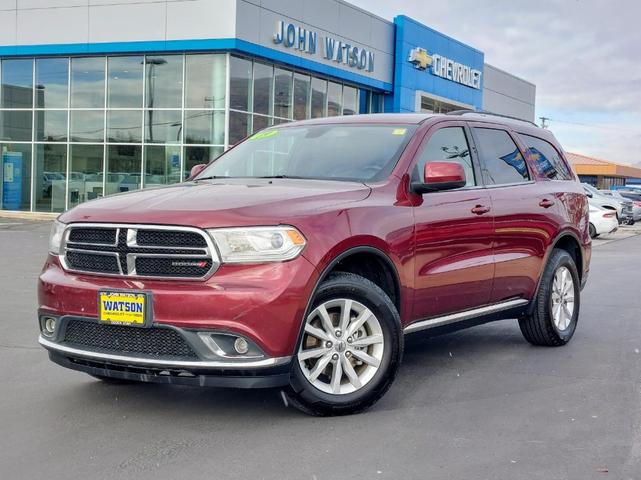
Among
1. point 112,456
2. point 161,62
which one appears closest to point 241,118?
point 161,62

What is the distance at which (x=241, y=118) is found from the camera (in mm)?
25562

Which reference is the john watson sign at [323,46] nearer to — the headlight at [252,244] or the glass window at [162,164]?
the glass window at [162,164]

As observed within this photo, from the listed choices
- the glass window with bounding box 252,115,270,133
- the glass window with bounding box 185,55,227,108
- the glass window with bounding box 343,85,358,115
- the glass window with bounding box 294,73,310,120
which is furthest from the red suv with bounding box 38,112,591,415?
the glass window with bounding box 343,85,358,115

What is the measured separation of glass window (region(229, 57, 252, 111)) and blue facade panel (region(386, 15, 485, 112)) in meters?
8.93

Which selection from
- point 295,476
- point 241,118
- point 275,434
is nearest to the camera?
point 295,476

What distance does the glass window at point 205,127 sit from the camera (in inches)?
979

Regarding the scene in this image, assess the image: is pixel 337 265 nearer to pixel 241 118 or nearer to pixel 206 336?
pixel 206 336

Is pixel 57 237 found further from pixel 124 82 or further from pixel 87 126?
pixel 87 126

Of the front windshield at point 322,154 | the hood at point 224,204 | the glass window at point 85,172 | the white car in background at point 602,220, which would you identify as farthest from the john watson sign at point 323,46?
the hood at point 224,204

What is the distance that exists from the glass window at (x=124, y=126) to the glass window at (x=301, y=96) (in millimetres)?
5531

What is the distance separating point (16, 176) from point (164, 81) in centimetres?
682

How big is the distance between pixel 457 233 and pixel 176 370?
7.45 feet

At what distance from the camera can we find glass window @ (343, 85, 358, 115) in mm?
30938

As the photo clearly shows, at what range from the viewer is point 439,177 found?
203 inches
